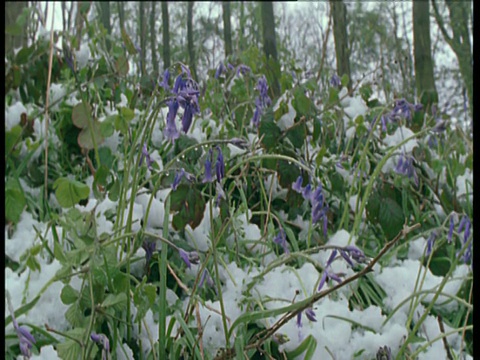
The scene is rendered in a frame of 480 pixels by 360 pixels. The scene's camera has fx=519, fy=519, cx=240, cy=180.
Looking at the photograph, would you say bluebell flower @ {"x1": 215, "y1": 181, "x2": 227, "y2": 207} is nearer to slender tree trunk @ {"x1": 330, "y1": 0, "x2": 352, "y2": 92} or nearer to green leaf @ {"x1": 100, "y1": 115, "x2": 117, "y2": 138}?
green leaf @ {"x1": 100, "y1": 115, "x2": 117, "y2": 138}

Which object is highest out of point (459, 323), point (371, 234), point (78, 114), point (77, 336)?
point (78, 114)

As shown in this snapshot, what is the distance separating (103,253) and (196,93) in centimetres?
34

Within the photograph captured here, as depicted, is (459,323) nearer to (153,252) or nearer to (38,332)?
(153,252)

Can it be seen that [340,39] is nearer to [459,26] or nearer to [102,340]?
[102,340]

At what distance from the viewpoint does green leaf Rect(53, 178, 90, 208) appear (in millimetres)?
1071

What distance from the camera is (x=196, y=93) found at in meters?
0.85

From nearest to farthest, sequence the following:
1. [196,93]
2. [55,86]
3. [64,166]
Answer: [196,93] → [64,166] → [55,86]

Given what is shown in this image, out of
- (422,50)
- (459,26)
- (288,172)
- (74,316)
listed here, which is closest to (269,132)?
(288,172)

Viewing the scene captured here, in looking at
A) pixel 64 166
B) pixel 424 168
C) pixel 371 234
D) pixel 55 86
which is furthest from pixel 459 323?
pixel 55 86

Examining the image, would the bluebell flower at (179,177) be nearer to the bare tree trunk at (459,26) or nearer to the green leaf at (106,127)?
the green leaf at (106,127)

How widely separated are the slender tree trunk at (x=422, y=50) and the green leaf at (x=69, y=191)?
3.17 metres

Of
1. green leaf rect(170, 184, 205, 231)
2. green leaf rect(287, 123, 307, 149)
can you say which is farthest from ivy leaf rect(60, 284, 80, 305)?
green leaf rect(287, 123, 307, 149)

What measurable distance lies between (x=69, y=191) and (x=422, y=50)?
377cm

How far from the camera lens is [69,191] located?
1.09 meters
